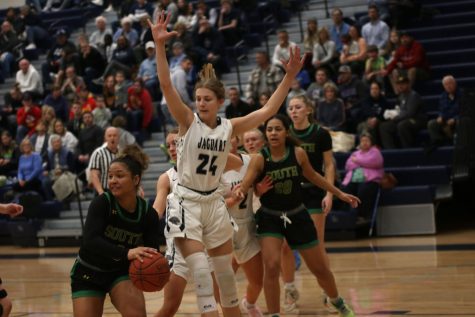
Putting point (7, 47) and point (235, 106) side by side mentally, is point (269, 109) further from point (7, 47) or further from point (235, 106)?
point (7, 47)

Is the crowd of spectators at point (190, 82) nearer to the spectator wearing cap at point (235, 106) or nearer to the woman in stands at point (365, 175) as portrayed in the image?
the spectator wearing cap at point (235, 106)

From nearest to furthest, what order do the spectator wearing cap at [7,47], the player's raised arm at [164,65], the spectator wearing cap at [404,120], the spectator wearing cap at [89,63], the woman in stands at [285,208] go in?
Answer: the player's raised arm at [164,65]
the woman in stands at [285,208]
the spectator wearing cap at [404,120]
the spectator wearing cap at [89,63]
the spectator wearing cap at [7,47]

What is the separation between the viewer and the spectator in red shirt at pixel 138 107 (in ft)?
58.1

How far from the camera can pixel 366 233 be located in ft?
48.5

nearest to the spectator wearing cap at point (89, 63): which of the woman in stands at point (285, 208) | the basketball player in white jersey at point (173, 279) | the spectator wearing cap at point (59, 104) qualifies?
the spectator wearing cap at point (59, 104)

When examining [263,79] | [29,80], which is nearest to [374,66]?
[263,79]

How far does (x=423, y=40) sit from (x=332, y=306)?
1009 cm

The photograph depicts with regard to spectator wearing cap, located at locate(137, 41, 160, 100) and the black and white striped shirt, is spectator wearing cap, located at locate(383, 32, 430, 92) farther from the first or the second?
the black and white striped shirt

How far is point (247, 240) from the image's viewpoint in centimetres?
803

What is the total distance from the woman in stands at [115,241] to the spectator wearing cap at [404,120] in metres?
9.42

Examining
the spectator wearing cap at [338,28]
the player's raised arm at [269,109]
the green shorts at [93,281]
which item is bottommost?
the spectator wearing cap at [338,28]

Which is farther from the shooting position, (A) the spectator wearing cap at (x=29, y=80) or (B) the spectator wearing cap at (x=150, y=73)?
(A) the spectator wearing cap at (x=29, y=80)

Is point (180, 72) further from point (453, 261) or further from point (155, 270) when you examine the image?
point (155, 270)

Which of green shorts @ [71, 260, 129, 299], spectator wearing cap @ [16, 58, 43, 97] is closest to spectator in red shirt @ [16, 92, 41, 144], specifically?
spectator wearing cap @ [16, 58, 43, 97]
